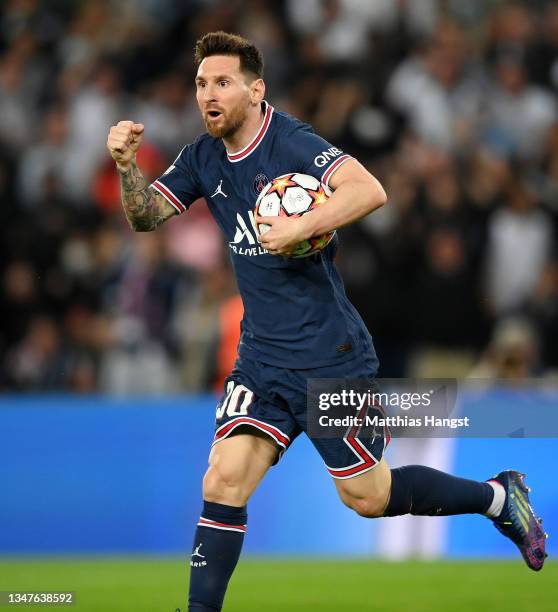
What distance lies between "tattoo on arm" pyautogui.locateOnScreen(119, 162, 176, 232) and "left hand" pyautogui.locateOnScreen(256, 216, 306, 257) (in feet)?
2.60

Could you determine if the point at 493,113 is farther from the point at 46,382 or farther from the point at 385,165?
the point at 46,382

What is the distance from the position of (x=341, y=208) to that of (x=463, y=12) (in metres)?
8.30

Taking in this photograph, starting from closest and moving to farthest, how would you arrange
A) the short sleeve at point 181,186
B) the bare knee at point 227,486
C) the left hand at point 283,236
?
the left hand at point 283,236 → the bare knee at point 227,486 → the short sleeve at point 181,186

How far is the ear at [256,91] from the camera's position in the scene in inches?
221

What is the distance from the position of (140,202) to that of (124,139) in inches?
14.8

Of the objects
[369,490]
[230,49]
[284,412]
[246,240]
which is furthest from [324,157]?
[369,490]

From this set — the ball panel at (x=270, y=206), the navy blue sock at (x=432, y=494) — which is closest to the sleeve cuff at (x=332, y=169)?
the ball panel at (x=270, y=206)

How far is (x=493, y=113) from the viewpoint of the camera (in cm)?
1188

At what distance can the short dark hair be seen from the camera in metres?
5.54

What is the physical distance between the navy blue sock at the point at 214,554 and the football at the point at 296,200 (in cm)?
114

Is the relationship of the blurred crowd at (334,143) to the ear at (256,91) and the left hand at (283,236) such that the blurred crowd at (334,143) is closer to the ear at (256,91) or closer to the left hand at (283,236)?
the ear at (256,91)

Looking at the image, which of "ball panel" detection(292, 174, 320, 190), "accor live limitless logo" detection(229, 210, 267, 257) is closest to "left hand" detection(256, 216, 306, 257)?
"ball panel" detection(292, 174, 320, 190)

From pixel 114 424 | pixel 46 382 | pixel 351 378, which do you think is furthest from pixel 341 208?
pixel 46 382

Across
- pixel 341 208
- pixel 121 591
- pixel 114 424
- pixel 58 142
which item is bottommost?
pixel 121 591
